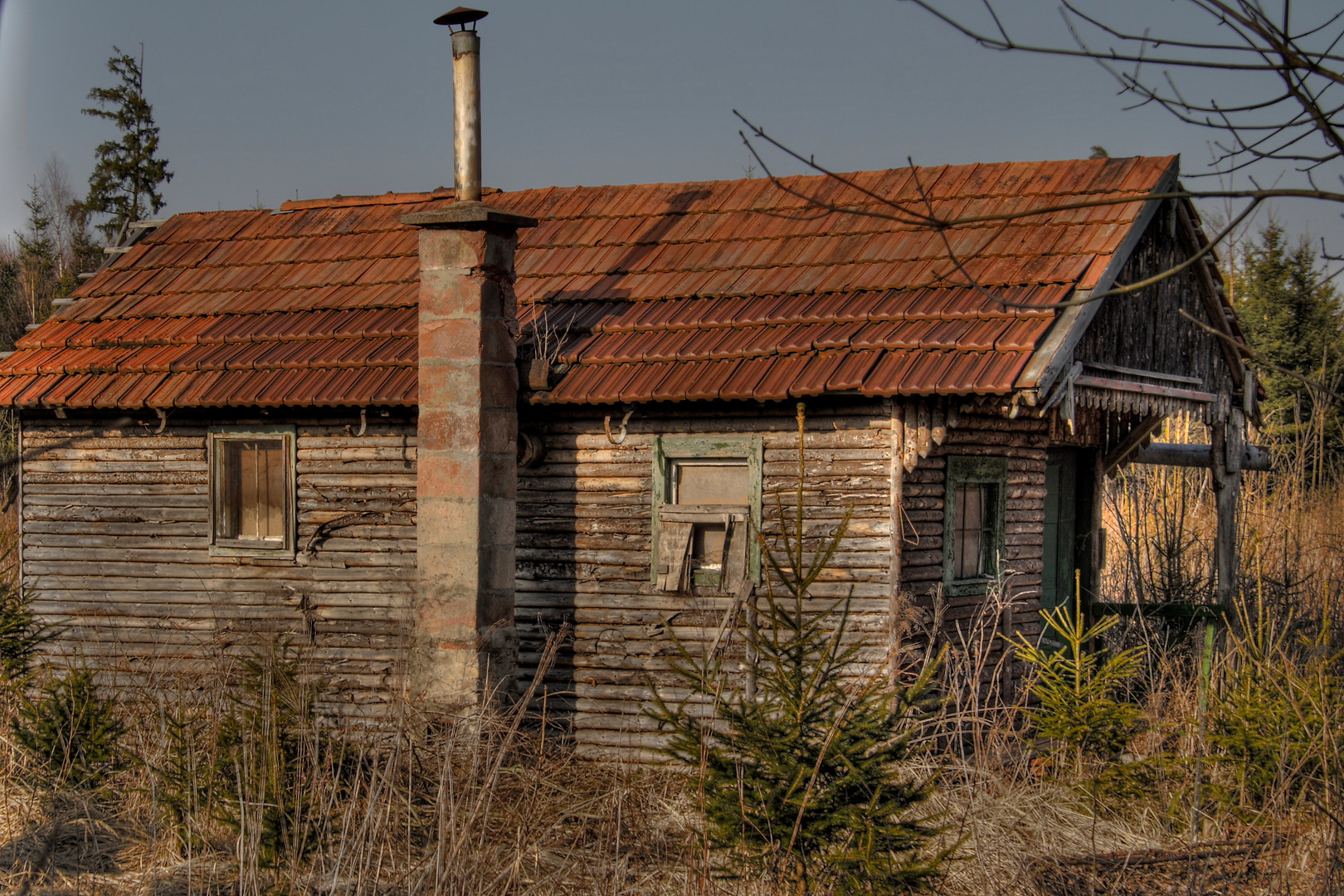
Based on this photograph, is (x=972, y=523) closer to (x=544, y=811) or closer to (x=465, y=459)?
(x=465, y=459)

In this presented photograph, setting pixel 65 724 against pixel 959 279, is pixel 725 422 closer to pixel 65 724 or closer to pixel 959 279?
pixel 959 279

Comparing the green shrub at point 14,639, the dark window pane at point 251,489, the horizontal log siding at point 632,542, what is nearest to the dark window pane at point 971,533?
the horizontal log siding at point 632,542

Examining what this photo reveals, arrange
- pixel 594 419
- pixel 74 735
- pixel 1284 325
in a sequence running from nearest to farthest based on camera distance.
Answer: pixel 74 735 → pixel 594 419 → pixel 1284 325

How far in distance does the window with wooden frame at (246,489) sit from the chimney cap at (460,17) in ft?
13.0

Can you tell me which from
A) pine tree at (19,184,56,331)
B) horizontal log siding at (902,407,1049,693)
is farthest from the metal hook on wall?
pine tree at (19,184,56,331)

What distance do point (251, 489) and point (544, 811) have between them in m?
5.68

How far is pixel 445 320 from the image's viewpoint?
34.0 feet

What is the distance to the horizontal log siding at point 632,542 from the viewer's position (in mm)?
9727

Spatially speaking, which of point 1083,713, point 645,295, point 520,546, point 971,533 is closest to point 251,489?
point 520,546

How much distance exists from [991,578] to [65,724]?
7185 mm

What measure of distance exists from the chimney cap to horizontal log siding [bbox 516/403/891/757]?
3508 mm

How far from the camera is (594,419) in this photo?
10.6 metres

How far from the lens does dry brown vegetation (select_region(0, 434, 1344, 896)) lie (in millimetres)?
6277

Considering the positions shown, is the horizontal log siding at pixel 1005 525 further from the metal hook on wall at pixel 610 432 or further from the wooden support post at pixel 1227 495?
the metal hook on wall at pixel 610 432
